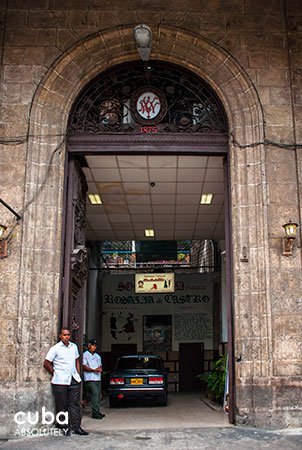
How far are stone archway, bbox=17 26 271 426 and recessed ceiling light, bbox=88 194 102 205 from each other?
12.1 feet

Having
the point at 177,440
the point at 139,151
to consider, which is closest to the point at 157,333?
the point at 139,151

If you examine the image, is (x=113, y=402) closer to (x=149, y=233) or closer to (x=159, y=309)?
(x=149, y=233)

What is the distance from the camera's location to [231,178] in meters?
9.34

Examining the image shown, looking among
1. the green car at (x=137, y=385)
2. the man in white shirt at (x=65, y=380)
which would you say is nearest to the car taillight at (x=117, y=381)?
the green car at (x=137, y=385)

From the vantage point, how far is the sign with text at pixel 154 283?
16.9 m

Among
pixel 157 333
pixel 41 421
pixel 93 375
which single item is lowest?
pixel 41 421

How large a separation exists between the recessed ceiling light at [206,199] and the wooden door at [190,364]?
24.4 feet

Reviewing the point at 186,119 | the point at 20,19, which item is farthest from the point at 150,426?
the point at 20,19

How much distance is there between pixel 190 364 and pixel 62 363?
455 inches

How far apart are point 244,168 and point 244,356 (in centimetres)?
316

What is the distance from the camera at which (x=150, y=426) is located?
29.8 ft

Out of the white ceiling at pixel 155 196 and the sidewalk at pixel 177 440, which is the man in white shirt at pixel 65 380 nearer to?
the sidewalk at pixel 177 440

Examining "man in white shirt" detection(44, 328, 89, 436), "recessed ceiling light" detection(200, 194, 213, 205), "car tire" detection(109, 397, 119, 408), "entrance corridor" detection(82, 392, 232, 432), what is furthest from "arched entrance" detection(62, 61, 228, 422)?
"car tire" detection(109, 397, 119, 408)

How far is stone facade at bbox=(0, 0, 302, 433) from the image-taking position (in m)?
8.41
